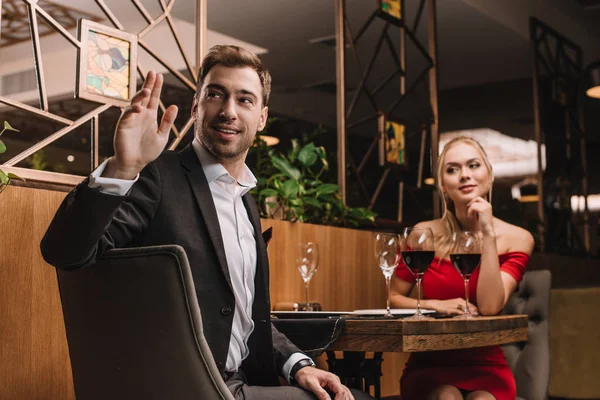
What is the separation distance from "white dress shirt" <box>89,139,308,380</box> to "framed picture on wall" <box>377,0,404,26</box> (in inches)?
108

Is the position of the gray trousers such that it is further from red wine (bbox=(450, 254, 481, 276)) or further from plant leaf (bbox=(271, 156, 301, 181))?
plant leaf (bbox=(271, 156, 301, 181))

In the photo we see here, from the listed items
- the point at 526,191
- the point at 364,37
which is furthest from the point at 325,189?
the point at 526,191

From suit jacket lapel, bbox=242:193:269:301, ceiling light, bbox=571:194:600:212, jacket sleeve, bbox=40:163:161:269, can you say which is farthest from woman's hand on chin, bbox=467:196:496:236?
ceiling light, bbox=571:194:600:212

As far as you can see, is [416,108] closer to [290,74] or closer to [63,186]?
[290,74]

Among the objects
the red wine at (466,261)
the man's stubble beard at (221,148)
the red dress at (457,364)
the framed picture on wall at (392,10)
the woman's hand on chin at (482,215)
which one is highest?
the framed picture on wall at (392,10)

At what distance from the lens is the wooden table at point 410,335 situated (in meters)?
1.67

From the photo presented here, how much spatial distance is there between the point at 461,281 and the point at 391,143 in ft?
5.58

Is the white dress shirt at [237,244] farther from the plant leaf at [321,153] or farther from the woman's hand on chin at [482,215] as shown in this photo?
the plant leaf at [321,153]

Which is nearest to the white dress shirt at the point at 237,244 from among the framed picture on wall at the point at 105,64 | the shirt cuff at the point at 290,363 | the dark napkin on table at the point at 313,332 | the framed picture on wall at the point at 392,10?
the shirt cuff at the point at 290,363

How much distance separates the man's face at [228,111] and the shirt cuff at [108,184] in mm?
520

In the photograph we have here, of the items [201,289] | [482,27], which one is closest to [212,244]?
[201,289]

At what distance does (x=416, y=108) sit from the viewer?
496 centimetres

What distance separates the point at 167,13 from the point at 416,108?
256 cm

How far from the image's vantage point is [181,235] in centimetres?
148
